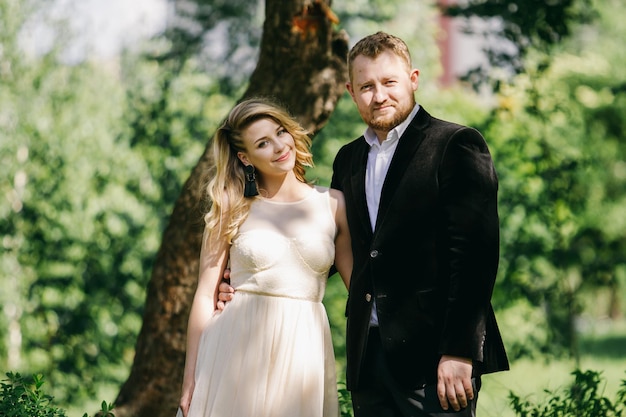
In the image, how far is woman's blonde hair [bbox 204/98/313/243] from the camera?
366 cm

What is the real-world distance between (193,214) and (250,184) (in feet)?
6.90

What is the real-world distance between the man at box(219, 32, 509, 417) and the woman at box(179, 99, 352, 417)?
0.22 m

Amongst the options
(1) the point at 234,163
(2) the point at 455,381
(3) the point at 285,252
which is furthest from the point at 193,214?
(2) the point at 455,381

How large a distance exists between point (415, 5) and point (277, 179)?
35.6ft

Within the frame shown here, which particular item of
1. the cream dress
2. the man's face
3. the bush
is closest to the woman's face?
the cream dress

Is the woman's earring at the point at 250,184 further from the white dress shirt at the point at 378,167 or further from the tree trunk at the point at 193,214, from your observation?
the tree trunk at the point at 193,214

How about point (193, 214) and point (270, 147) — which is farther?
point (193, 214)

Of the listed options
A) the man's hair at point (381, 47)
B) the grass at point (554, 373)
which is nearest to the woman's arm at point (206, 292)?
the man's hair at point (381, 47)

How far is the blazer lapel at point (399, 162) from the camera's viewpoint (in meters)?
3.31

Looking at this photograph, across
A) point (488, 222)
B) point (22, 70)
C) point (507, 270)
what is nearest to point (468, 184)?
point (488, 222)

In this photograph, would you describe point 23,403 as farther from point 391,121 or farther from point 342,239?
point 391,121

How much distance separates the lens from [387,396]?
3316 mm

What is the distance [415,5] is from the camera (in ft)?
45.9

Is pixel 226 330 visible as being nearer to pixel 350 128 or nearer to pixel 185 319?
pixel 185 319
